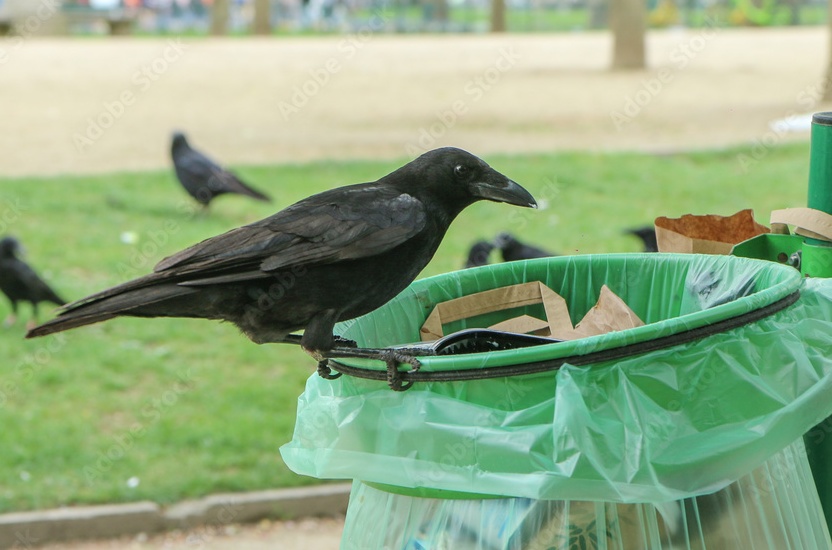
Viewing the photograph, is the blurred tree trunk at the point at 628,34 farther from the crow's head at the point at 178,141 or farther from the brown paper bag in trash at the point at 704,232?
the brown paper bag in trash at the point at 704,232

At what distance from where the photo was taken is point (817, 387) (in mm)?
2082

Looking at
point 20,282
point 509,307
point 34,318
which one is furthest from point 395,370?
point 34,318

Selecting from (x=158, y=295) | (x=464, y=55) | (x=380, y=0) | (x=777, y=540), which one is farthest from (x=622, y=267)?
(x=380, y=0)

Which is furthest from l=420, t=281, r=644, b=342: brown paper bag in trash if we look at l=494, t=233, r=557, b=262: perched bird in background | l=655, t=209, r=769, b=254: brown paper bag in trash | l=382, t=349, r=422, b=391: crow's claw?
l=494, t=233, r=557, b=262: perched bird in background

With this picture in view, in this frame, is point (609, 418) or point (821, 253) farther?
point (821, 253)

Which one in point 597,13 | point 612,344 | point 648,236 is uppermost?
point 612,344

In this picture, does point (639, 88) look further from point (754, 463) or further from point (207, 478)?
point (754, 463)

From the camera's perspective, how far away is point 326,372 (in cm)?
244

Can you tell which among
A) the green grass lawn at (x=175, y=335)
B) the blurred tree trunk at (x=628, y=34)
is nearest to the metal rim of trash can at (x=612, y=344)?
the green grass lawn at (x=175, y=335)

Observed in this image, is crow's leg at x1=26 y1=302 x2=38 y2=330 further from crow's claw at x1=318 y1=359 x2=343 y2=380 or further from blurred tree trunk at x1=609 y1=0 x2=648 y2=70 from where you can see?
blurred tree trunk at x1=609 y1=0 x2=648 y2=70

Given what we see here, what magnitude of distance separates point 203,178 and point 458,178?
6.74 meters

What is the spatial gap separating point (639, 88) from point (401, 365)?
15563 mm

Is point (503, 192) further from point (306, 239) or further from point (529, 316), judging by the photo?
point (306, 239)

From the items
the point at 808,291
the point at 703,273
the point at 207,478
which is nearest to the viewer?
the point at 808,291
